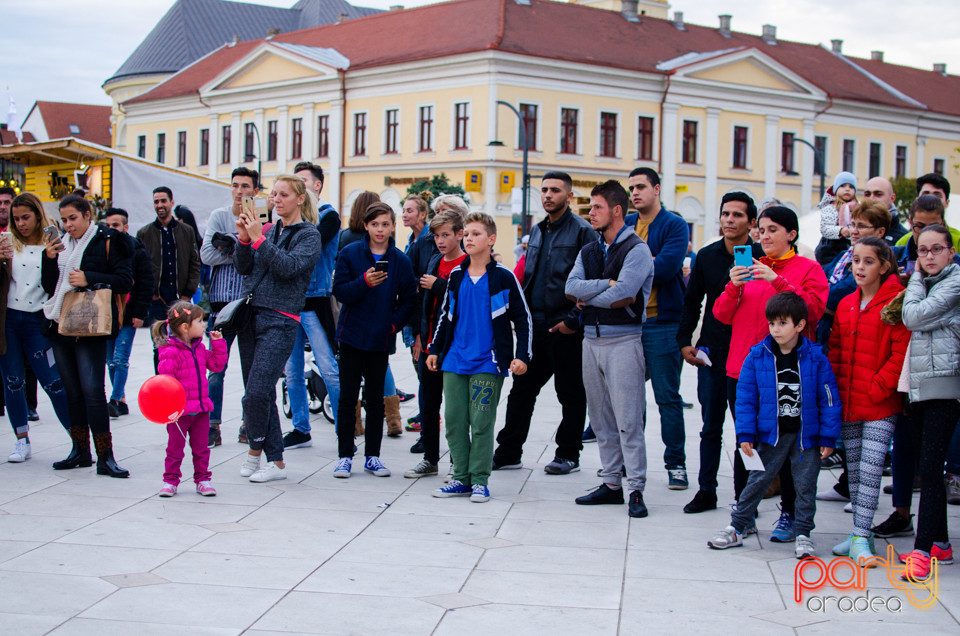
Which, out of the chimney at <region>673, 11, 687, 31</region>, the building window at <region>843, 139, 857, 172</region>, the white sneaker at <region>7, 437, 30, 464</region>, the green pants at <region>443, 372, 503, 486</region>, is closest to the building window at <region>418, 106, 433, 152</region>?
the chimney at <region>673, 11, 687, 31</region>

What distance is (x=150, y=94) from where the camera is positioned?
60.1 metres

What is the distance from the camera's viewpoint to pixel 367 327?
7422 mm

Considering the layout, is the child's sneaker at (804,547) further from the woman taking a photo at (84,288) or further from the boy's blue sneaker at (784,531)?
the woman taking a photo at (84,288)

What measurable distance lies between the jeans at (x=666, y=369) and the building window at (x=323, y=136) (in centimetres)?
4589

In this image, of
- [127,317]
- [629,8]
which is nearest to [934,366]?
[127,317]

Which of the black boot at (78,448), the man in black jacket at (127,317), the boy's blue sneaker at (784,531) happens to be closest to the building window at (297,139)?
the man in black jacket at (127,317)

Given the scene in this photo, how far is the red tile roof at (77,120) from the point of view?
3524 inches

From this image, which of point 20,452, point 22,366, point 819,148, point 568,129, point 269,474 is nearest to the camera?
point 269,474

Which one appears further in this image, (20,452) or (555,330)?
(20,452)

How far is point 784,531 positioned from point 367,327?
3.11m

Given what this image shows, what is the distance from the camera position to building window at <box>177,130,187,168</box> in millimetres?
58469

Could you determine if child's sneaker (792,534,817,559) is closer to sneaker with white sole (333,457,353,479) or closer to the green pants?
the green pants

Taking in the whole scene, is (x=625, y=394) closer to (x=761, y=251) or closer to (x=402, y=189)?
(x=761, y=251)

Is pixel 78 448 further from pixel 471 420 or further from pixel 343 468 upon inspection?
pixel 471 420
